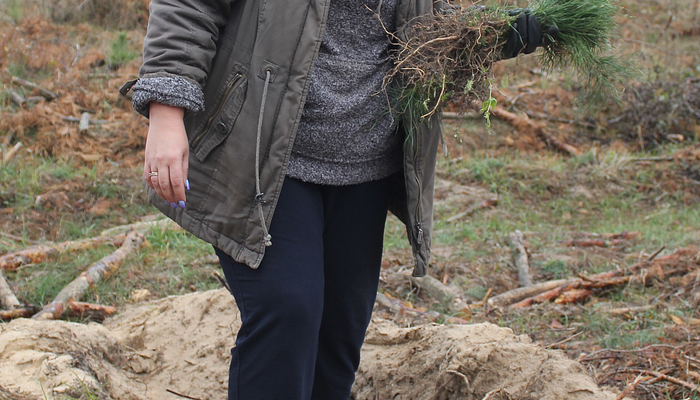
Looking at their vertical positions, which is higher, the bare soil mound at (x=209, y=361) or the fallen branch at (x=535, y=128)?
the fallen branch at (x=535, y=128)

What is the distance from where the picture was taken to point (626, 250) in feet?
15.9

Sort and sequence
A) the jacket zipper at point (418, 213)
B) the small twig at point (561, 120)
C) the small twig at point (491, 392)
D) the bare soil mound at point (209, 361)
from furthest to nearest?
the small twig at point (561, 120), the bare soil mound at point (209, 361), the small twig at point (491, 392), the jacket zipper at point (418, 213)

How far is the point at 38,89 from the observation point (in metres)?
6.99

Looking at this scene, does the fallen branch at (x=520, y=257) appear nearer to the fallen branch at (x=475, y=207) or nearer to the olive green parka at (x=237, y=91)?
the fallen branch at (x=475, y=207)

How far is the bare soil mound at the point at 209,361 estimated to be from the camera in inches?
94.7

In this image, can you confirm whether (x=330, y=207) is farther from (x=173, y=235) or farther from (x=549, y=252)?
(x=549, y=252)

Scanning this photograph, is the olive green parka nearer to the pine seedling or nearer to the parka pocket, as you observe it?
the parka pocket

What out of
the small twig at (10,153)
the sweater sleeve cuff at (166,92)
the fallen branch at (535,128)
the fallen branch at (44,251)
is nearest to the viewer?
the sweater sleeve cuff at (166,92)

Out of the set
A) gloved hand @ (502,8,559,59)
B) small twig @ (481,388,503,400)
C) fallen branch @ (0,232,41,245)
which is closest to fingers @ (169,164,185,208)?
gloved hand @ (502,8,559,59)

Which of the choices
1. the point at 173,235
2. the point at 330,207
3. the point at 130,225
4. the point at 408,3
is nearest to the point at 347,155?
the point at 330,207

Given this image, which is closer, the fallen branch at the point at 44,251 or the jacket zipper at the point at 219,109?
the jacket zipper at the point at 219,109

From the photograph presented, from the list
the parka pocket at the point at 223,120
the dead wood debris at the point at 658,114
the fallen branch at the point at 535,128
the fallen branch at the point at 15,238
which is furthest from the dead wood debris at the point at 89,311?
the dead wood debris at the point at 658,114

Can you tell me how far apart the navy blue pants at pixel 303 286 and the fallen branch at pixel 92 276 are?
2108 millimetres

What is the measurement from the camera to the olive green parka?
1.53m
